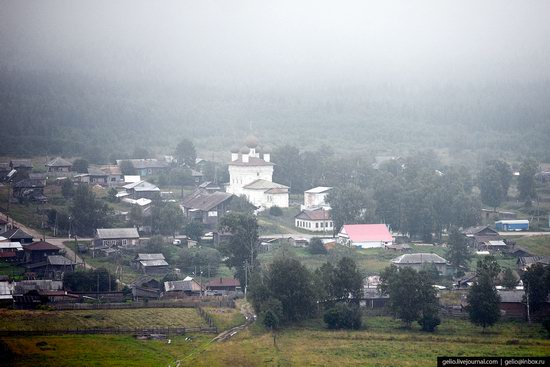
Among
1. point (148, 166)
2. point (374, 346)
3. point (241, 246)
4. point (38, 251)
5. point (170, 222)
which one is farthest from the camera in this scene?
point (148, 166)

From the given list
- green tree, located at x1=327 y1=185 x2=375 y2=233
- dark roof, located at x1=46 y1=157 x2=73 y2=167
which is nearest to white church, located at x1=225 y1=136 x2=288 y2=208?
green tree, located at x1=327 y1=185 x2=375 y2=233

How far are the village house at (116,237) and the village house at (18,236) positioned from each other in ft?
11.3

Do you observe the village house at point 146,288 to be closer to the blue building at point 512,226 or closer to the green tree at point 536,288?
the green tree at point 536,288

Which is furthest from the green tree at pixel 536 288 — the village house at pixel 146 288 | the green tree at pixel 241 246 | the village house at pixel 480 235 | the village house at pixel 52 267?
the village house at pixel 52 267

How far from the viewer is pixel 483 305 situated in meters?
41.9

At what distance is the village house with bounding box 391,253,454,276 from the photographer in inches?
2058

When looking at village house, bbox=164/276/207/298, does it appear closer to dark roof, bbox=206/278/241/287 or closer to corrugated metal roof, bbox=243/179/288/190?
dark roof, bbox=206/278/241/287

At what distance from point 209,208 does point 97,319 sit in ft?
71.7

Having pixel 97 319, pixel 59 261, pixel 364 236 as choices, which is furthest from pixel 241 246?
pixel 97 319

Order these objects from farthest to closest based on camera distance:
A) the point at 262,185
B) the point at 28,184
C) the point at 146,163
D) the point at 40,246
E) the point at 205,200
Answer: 1. the point at 146,163
2. the point at 262,185
3. the point at 28,184
4. the point at 205,200
5. the point at 40,246

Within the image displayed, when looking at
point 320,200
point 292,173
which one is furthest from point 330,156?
point 320,200

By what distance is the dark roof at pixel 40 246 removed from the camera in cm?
5106

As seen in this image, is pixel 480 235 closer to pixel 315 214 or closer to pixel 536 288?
pixel 315 214

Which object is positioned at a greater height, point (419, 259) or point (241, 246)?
point (241, 246)
